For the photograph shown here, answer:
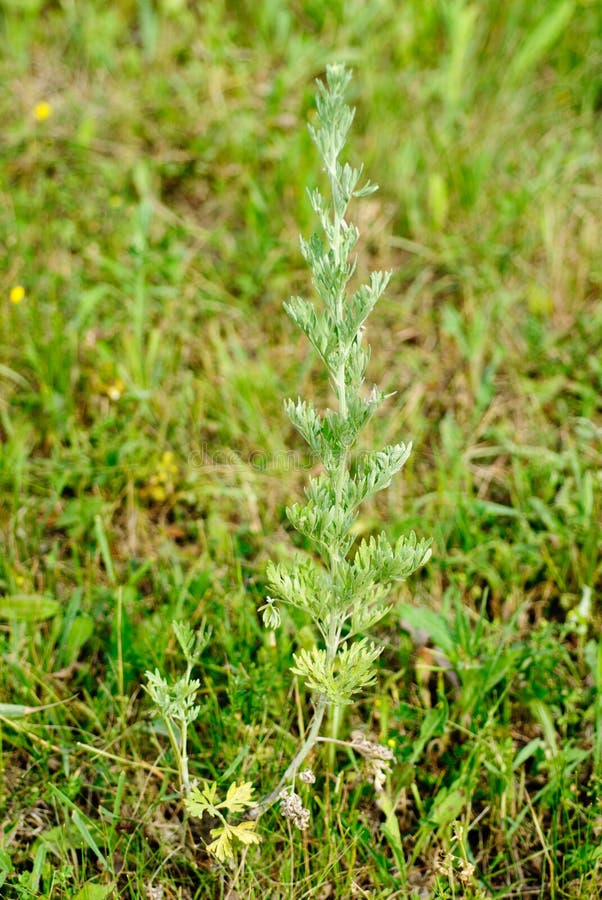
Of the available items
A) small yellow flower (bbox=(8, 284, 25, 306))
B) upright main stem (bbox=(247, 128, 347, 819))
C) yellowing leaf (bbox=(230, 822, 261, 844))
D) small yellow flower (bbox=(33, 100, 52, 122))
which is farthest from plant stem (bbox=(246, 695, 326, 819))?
small yellow flower (bbox=(33, 100, 52, 122))

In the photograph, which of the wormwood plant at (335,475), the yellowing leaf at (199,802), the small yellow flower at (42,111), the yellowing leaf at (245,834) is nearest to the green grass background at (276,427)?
the small yellow flower at (42,111)

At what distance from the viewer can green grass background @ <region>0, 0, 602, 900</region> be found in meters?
2.05

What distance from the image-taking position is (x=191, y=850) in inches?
78.4

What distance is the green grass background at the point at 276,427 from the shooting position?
2.05m

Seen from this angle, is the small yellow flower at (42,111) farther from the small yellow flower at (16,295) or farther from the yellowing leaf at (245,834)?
the yellowing leaf at (245,834)

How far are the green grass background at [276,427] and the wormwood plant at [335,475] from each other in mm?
369

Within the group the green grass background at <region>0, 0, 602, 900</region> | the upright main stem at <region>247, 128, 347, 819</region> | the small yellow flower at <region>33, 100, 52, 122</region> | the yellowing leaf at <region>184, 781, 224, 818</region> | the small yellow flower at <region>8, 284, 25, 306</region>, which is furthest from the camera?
the small yellow flower at <region>33, 100, 52, 122</region>

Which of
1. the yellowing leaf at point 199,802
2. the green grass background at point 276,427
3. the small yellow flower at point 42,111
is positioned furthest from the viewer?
the small yellow flower at point 42,111

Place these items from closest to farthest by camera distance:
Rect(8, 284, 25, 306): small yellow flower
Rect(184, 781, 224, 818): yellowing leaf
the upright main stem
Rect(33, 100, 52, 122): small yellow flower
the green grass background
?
the upright main stem, Rect(184, 781, 224, 818): yellowing leaf, the green grass background, Rect(8, 284, 25, 306): small yellow flower, Rect(33, 100, 52, 122): small yellow flower

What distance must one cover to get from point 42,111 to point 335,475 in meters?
2.80

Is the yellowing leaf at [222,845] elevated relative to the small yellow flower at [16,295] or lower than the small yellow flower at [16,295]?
lower

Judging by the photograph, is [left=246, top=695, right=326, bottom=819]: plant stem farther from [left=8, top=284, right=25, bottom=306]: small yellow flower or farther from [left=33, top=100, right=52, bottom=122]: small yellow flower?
[left=33, top=100, right=52, bottom=122]: small yellow flower

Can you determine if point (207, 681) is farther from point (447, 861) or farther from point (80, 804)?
point (447, 861)

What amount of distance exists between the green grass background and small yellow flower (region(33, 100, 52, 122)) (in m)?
0.03
